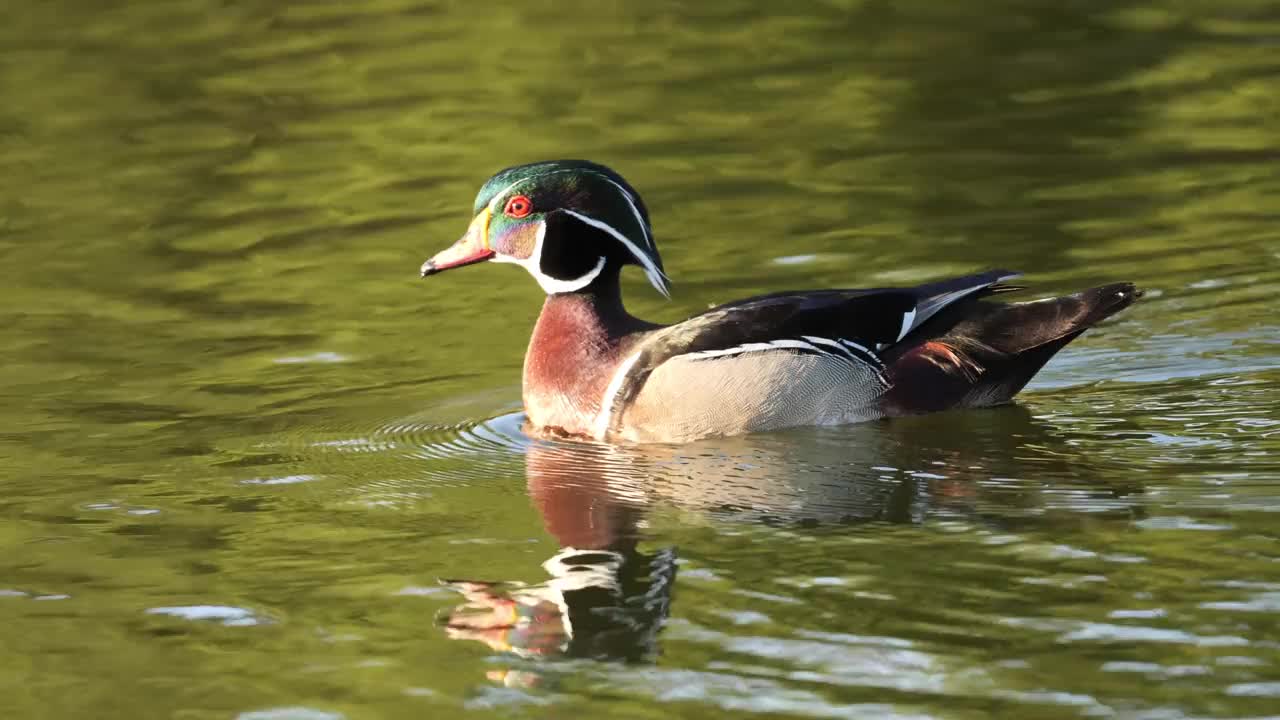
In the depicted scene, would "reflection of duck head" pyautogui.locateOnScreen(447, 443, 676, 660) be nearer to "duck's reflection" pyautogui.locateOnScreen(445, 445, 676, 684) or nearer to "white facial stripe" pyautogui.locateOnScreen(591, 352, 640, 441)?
"duck's reflection" pyautogui.locateOnScreen(445, 445, 676, 684)

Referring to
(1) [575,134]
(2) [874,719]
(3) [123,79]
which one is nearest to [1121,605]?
(2) [874,719]

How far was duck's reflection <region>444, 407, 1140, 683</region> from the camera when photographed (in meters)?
7.46

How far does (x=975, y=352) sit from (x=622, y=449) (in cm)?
177

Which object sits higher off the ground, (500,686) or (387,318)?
(387,318)

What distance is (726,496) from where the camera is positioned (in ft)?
29.2

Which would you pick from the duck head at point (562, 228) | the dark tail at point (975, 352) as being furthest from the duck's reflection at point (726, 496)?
the duck head at point (562, 228)

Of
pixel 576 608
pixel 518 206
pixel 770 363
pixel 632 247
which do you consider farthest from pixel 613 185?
pixel 576 608

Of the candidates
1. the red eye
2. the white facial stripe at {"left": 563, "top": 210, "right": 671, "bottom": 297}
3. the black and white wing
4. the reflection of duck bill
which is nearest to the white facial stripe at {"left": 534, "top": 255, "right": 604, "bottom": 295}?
the white facial stripe at {"left": 563, "top": 210, "right": 671, "bottom": 297}

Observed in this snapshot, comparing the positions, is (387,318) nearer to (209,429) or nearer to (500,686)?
(209,429)

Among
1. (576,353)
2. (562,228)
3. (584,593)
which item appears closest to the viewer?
(584,593)

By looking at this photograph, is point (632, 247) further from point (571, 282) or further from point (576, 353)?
point (576, 353)

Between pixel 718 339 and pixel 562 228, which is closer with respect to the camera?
pixel 718 339

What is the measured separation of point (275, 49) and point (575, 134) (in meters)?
4.92

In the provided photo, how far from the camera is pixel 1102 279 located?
12.3 metres
